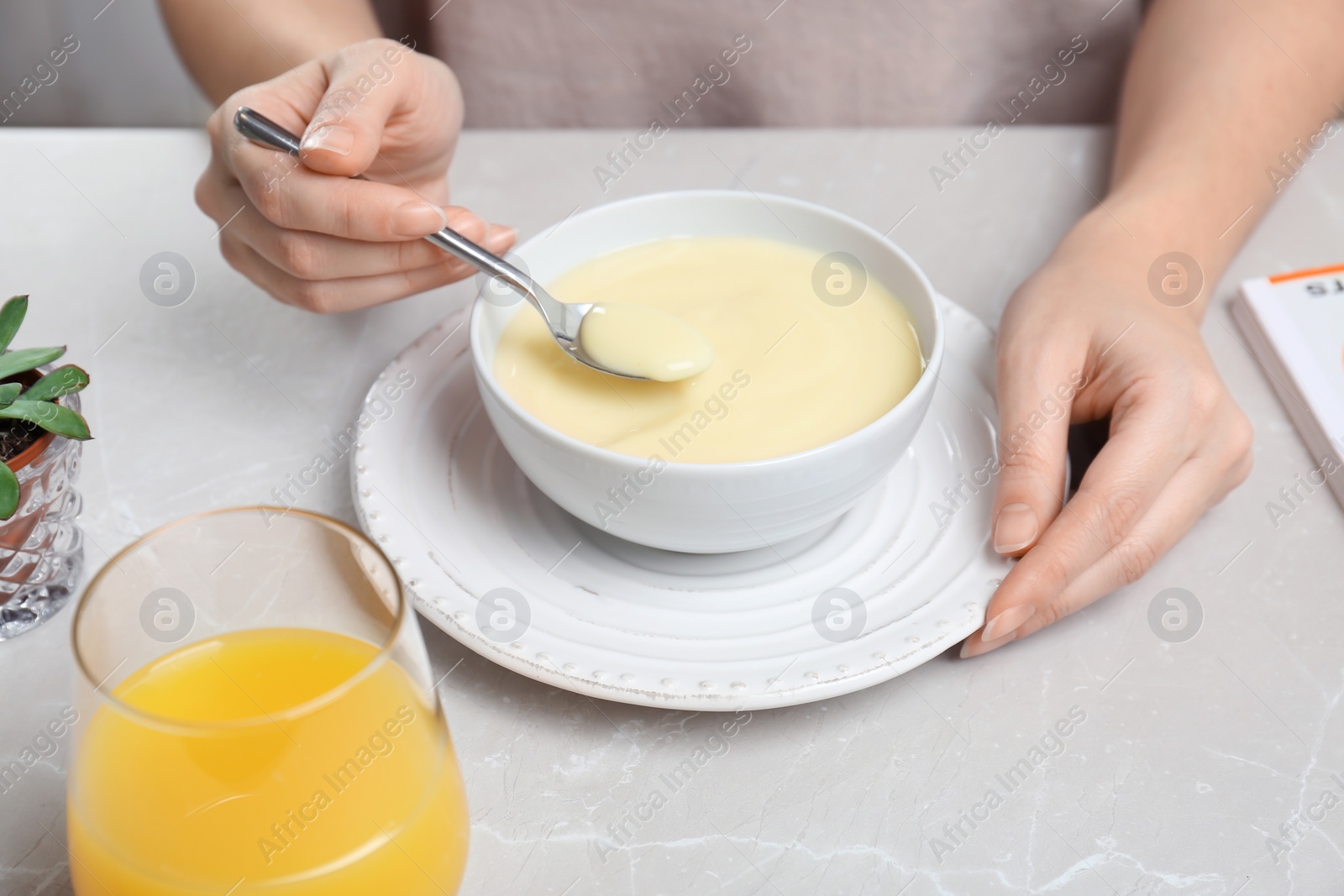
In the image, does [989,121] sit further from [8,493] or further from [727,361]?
[8,493]

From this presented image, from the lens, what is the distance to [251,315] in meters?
1.14

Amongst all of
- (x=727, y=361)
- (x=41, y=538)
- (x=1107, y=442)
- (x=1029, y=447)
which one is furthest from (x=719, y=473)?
(x=41, y=538)

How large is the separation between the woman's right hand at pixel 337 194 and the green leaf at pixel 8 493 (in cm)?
32

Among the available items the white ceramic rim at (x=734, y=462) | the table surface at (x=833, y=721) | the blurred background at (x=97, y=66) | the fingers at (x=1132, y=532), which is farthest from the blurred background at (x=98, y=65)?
the fingers at (x=1132, y=532)

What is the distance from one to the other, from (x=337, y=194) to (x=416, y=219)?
0.07 m

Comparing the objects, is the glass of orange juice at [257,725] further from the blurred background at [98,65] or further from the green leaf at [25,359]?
the blurred background at [98,65]

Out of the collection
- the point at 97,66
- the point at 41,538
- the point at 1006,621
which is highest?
the point at 1006,621

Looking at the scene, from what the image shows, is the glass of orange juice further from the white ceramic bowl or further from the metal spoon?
the metal spoon

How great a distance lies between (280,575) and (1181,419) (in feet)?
2.27

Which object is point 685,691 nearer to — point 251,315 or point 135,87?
point 251,315

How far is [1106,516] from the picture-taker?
82 centimetres

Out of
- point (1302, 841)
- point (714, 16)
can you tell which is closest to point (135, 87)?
point (714, 16)

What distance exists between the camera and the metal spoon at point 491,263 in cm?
88

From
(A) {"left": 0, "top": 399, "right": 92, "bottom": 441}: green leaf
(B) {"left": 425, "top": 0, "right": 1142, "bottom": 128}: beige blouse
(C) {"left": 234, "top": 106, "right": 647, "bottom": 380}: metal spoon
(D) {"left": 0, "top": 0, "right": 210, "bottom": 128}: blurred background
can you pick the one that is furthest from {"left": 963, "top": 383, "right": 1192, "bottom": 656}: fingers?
(D) {"left": 0, "top": 0, "right": 210, "bottom": 128}: blurred background
